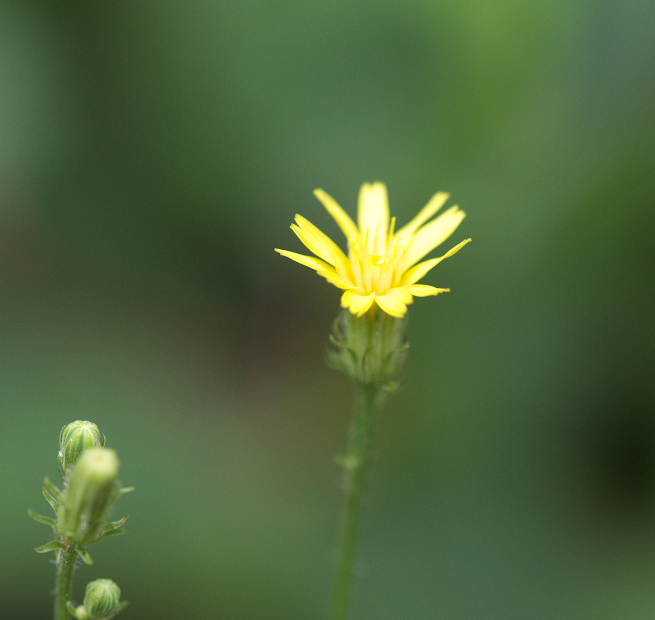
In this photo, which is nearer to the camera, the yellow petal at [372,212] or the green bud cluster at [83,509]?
the green bud cluster at [83,509]

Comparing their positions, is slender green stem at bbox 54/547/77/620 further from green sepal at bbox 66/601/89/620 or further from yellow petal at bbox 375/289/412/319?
yellow petal at bbox 375/289/412/319

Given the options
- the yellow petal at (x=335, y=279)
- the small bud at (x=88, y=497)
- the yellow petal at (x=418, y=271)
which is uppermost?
the yellow petal at (x=418, y=271)

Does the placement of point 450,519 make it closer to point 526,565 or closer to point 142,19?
point 526,565

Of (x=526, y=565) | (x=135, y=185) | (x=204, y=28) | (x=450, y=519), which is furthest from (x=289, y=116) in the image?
(x=526, y=565)

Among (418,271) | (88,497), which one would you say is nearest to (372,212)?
(418,271)

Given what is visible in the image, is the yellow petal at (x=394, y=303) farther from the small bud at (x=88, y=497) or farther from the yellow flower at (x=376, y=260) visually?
the small bud at (x=88, y=497)

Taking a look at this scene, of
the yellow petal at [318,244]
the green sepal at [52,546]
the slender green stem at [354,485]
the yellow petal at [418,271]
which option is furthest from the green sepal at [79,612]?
the yellow petal at [418,271]
